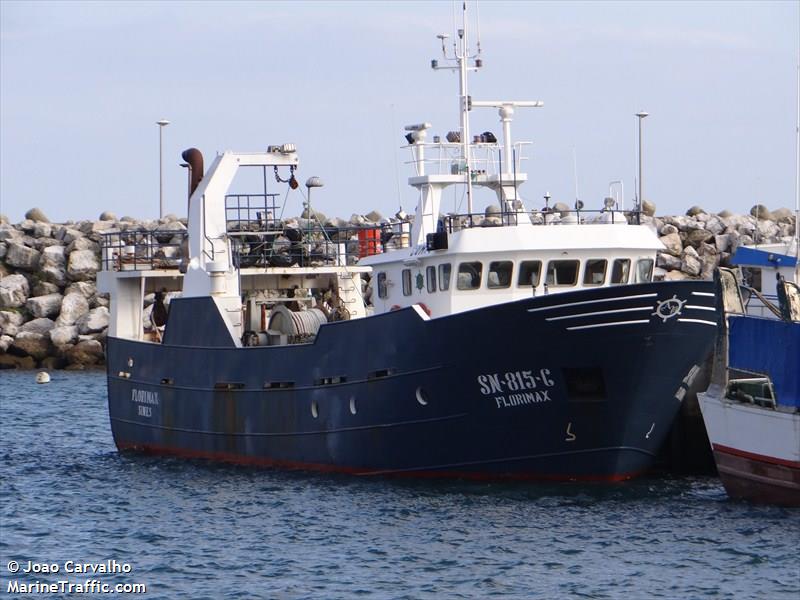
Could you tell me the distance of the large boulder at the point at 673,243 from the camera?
176 feet

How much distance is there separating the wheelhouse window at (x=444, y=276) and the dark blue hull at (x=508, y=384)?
1.33 metres

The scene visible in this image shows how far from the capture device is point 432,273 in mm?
26062

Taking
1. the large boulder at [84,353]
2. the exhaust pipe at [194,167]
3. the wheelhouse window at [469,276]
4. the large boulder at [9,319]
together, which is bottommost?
the large boulder at [84,353]

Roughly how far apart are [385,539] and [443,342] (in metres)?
3.95

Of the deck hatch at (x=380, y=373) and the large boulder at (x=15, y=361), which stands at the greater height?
the deck hatch at (x=380, y=373)

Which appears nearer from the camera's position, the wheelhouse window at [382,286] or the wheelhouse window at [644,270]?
the wheelhouse window at [644,270]

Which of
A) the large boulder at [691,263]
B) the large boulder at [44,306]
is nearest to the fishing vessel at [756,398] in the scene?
the large boulder at [691,263]

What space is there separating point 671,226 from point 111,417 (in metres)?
27.3

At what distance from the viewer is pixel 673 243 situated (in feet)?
177

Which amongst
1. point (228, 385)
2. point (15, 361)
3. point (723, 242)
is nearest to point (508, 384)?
point (228, 385)

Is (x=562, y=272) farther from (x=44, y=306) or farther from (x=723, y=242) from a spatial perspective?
(x=44, y=306)

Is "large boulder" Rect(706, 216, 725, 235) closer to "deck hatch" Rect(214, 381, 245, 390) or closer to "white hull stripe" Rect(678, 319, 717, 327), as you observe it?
"deck hatch" Rect(214, 381, 245, 390)

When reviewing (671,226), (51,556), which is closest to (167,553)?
(51,556)

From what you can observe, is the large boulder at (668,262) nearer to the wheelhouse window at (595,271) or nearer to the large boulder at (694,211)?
the large boulder at (694,211)
